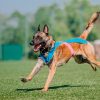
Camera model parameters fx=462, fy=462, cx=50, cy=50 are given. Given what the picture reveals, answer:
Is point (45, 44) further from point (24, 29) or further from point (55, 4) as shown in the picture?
point (55, 4)

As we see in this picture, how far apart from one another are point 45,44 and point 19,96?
175cm

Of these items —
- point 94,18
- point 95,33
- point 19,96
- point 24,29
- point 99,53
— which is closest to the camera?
point 19,96

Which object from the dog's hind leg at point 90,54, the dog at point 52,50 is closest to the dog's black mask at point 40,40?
the dog at point 52,50

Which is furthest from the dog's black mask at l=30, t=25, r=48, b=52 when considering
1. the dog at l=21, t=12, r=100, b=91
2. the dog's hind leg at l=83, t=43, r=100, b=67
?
the dog's hind leg at l=83, t=43, r=100, b=67

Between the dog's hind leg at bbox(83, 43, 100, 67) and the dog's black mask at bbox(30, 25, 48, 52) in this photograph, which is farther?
the dog's hind leg at bbox(83, 43, 100, 67)

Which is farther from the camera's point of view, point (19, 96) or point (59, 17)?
point (59, 17)

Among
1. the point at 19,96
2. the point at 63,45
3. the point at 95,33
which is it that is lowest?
the point at 95,33

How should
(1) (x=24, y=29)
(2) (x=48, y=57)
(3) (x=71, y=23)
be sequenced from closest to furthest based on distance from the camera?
(2) (x=48, y=57)
(1) (x=24, y=29)
(3) (x=71, y=23)

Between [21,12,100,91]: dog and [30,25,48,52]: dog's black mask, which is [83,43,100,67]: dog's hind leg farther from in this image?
[30,25,48,52]: dog's black mask

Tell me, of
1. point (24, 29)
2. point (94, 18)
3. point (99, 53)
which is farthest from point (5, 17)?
point (94, 18)

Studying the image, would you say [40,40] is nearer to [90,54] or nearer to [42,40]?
[42,40]

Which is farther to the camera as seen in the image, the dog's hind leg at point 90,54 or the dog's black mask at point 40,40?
the dog's hind leg at point 90,54

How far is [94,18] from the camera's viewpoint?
11742mm

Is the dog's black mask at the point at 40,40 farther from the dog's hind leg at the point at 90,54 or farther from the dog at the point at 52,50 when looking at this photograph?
the dog's hind leg at the point at 90,54
